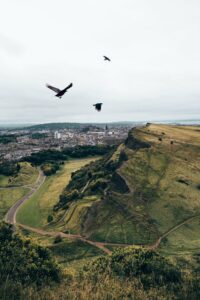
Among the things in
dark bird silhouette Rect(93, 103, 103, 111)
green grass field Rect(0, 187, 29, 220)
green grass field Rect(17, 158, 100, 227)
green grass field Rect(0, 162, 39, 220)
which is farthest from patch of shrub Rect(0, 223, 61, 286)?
green grass field Rect(0, 187, 29, 220)

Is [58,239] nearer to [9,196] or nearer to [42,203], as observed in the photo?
[42,203]

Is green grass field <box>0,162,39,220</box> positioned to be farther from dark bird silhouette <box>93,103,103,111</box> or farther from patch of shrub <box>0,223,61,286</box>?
dark bird silhouette <box>93,103,103,111</box>

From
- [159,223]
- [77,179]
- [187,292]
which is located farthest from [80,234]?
[77,179]

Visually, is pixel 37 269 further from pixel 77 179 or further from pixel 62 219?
pixel 77 179

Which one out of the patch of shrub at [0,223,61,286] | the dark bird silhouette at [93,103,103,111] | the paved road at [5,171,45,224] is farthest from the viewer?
the paved road at [5,171,45,224]

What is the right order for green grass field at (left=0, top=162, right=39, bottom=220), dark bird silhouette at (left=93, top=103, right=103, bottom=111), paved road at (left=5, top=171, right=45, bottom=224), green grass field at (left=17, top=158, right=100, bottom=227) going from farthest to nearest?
green grass field at (left=0, top=162, right=39, bottom=220) → paved road at (left=5, top=171, right=45, bottom=224) → green grass field at (left=17, top=158, right=100, bottom=227) → dark bird silhouette at (left=93, top=103, right=103, bottom=111)

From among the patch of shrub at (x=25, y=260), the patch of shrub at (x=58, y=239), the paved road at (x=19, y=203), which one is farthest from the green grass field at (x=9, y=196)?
the patch of shrub at (x=25, y=260)

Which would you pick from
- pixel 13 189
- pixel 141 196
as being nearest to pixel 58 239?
pixel 141 196

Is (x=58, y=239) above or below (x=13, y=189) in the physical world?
above
